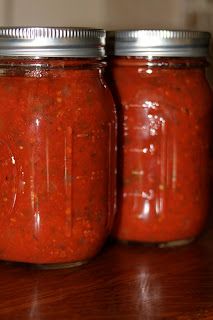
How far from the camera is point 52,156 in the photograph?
2.58ft

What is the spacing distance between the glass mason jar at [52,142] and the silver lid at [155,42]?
0.23 ft

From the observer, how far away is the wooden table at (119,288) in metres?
0.71

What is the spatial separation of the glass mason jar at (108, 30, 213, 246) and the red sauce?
67 millimetres

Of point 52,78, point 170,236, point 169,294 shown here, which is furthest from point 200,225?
point 52,78

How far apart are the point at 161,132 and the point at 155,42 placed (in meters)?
0.12

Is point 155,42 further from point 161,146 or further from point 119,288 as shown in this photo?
point 119,288

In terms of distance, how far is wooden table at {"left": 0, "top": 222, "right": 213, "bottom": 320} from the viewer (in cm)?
71

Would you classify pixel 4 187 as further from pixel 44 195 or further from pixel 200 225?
pixel 200 225

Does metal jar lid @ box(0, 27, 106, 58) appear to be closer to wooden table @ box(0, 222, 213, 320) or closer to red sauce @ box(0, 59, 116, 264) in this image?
red sauce @ box(0, 59, 116, 264)

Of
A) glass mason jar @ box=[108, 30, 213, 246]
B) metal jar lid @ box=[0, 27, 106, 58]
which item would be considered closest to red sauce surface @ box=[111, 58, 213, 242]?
glass mason jar @ box=[108, 30, 213, 246]

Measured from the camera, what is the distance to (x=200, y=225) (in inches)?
37.2

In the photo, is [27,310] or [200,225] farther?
[200,225]

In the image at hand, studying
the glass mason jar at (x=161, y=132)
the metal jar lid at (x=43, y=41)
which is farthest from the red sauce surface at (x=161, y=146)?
the metal jar lid at (x=43, y=41)

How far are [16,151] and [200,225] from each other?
1.00 ft
